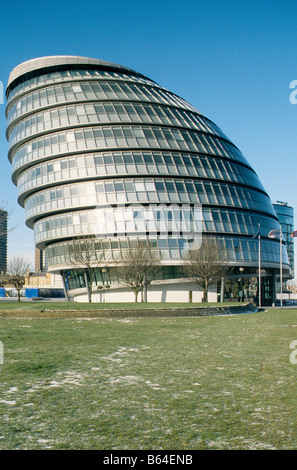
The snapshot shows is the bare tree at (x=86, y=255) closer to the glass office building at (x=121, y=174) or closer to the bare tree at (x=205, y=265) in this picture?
the glass office building at (x=121, y=174)

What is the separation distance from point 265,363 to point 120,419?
18.4 ft

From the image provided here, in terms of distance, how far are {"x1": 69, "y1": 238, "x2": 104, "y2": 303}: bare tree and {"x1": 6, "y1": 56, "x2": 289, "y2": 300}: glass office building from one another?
81 centimetres

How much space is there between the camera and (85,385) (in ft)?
28.2

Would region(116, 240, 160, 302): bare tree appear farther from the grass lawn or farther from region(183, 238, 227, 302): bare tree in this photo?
the grass lawn

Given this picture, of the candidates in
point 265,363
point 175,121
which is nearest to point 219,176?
point 175,121

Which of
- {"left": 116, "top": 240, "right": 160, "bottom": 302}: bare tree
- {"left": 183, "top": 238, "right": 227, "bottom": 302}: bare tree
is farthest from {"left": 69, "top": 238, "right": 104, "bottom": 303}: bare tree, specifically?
{"left": 183, "top": 238, "right": 227, "bottom": 302}: bare tree

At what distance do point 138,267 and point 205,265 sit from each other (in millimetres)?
8079

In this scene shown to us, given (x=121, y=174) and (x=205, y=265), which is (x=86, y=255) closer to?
(x=121, y=174)

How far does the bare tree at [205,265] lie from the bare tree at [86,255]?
38.2 ft

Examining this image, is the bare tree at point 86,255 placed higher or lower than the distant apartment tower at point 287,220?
lower

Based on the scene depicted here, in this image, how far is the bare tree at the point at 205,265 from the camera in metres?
52.9

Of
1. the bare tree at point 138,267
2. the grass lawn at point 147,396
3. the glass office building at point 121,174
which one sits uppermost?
the glass office building at point 121,174

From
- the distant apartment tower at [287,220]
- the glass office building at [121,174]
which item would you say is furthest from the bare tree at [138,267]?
the distant apartment tower at [287,220]

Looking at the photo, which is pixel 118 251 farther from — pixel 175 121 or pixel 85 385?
pixel 85 385
